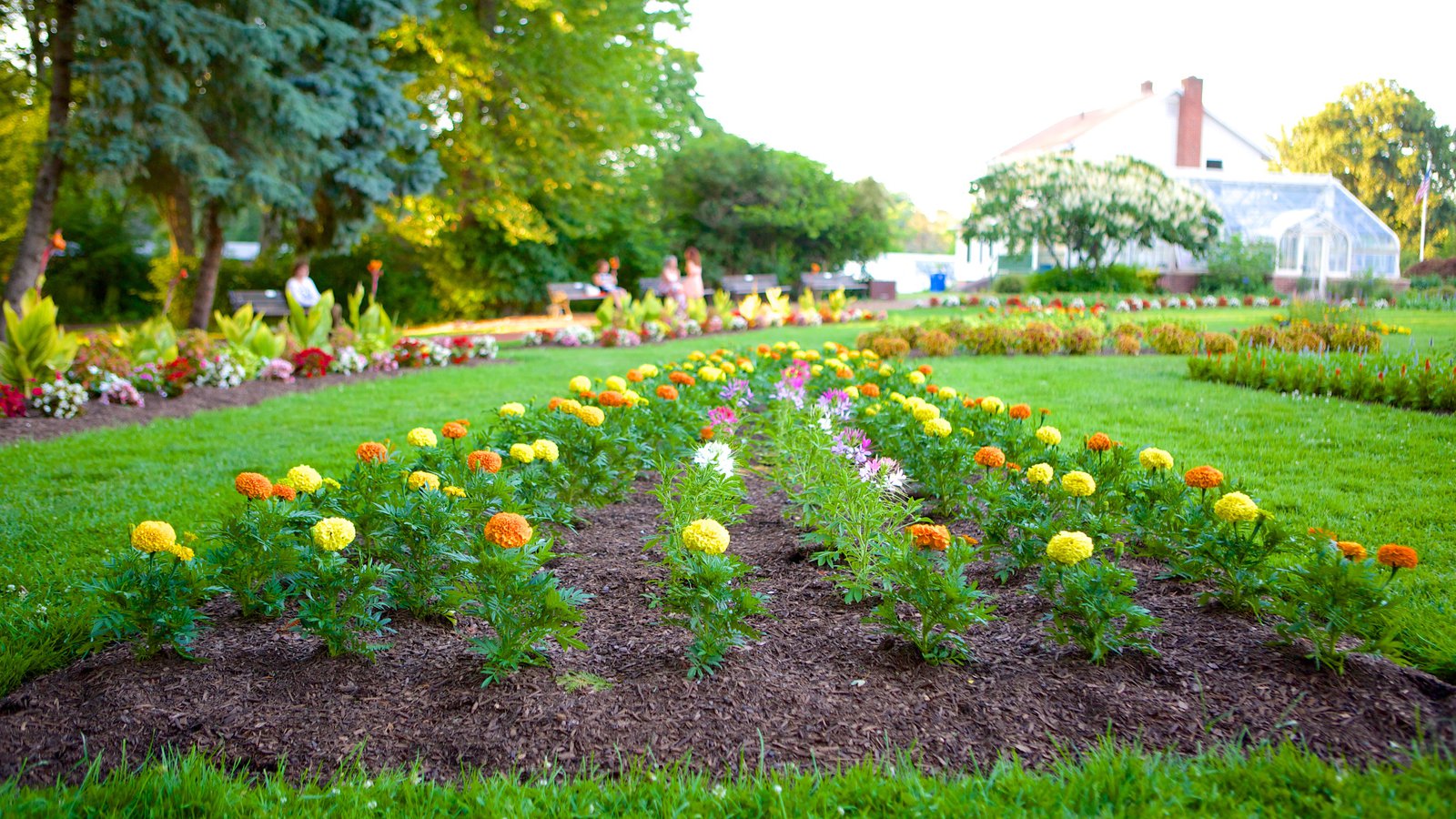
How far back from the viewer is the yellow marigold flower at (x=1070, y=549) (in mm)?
2406

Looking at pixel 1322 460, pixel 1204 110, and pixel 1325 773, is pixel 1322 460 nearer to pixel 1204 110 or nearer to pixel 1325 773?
pixel 1325 773

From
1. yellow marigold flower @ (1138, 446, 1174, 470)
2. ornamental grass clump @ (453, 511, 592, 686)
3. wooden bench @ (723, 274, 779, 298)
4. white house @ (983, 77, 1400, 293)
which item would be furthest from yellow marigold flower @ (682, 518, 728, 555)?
white house @ (983, 77, 1400, 293)

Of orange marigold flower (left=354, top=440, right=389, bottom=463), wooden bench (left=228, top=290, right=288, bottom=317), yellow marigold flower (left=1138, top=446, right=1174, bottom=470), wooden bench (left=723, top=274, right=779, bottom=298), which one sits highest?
wooden bench (left=723, top=274, right=779, bottom=298)

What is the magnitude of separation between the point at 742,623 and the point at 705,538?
0.29 meters

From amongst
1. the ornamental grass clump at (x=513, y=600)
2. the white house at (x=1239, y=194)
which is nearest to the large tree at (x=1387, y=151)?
the white house at (x=1239, y=194)

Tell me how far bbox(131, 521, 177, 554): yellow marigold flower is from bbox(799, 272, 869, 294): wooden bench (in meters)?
20.7

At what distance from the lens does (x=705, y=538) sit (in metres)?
2.38

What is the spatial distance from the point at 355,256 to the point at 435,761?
66.6ft

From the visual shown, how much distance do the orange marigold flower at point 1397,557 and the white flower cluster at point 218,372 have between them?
8.86m

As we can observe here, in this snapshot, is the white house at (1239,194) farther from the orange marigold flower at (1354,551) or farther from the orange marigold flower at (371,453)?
the orange marigold flower at (371,453)

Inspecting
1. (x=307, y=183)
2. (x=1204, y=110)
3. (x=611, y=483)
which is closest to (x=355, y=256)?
(x=307, y=183)

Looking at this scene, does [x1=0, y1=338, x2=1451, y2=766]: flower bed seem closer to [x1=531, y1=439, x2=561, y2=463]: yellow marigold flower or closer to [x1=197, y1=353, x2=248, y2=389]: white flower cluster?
[x1=531, y1=439, x2=561, y2=463]: yellow marigold flower

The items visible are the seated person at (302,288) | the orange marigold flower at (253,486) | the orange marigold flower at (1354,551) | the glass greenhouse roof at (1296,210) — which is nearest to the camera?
the orange marigold flower at (1354,551)

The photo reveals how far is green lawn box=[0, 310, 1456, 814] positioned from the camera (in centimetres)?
186
